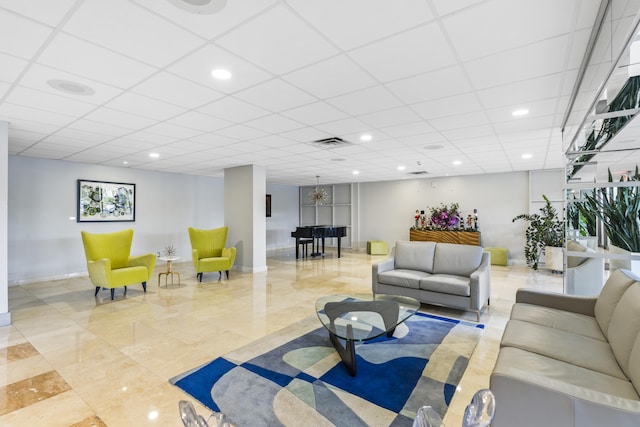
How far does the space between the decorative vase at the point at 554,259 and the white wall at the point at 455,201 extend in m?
1.47

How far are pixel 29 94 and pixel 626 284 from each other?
540 centimetres

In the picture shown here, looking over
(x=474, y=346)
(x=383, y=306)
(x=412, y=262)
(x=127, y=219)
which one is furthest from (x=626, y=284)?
(x=127, y=219)

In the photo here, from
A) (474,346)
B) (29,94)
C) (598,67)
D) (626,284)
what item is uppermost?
(29,94)

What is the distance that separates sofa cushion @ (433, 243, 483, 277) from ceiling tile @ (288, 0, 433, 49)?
140 inches

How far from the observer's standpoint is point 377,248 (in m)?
10.3

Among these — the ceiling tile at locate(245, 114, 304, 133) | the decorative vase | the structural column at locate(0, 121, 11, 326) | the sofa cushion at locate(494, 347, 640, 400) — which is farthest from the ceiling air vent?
the decorative vase

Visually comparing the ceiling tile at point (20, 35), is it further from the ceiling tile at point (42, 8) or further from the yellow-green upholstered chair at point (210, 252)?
the yellow-green upholstered chair at point (210, 252)

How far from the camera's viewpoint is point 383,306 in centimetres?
351

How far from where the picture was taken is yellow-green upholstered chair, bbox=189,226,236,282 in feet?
20.6

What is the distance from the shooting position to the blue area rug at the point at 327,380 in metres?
2.13

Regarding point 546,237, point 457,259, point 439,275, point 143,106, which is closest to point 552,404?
point 439,275

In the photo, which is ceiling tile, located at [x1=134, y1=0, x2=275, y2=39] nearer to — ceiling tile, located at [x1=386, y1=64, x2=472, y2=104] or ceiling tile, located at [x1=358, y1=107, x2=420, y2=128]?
ceiling tile, located at [x1=386, y1=64, x2=472, y2=104]

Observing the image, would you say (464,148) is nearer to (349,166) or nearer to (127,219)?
(349,166)

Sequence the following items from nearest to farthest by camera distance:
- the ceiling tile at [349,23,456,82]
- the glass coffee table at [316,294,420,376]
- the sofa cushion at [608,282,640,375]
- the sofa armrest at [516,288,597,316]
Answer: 1. the sofa cushion at [608,282,640,375]
2. the ceiling tile at [349,23,456,82]
3. the glass coffee table at [316,294,420,376]
4. the sofa armrest at [516,288,597,316]
